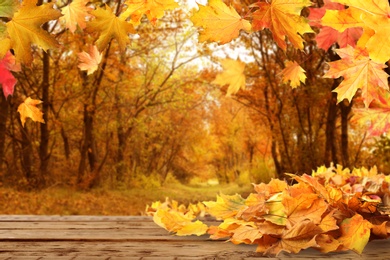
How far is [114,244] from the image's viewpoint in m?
1.24

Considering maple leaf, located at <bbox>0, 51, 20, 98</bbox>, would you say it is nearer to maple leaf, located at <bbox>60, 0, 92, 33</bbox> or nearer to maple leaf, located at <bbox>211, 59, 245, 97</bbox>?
maple leaf, located at <bbox>60, 0, 92, 33</bbox>

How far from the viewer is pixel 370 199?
1303mm

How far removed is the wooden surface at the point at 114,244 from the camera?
1.09 metres

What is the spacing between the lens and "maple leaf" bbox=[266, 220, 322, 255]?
3.59ft

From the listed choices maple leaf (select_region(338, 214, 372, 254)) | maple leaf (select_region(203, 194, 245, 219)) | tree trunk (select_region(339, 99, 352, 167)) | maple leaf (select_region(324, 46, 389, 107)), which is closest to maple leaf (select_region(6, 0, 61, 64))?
maple leaf (select_region(324, 46, 389, 107))

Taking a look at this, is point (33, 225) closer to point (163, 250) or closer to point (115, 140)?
point (163, 250)

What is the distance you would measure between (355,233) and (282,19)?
0.60 meters

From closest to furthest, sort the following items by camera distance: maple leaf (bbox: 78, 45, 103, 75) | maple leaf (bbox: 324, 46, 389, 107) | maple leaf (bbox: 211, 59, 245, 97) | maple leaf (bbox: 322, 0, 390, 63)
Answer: maple leaf (bbox: 322, 0, 390, 63)
maple leaf (bbox: 324, 46, 389, 107)
maple leaf (bbox: 211, 59, 245, 97)
maple leaf (bbox: 78, 45, 103, 75)

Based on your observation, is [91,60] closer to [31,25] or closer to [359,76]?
[31,25]

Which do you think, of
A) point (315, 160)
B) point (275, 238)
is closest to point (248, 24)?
point (275, 238)

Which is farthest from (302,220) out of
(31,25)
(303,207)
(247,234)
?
(31,25)

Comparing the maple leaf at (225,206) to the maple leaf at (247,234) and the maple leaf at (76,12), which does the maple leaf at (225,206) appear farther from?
the maple leaf at (76,12)

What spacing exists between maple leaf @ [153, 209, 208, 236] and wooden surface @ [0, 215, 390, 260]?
0.9 inches

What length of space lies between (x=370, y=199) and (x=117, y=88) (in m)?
8.99
